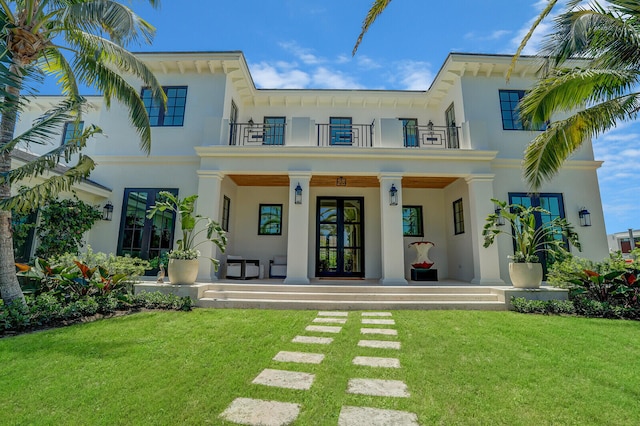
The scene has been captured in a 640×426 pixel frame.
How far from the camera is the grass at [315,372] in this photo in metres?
2.47

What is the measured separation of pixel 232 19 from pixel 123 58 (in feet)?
10.2

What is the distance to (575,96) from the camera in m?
6.32

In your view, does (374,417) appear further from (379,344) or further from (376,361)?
(379,344)

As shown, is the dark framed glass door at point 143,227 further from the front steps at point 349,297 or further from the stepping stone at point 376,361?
the stepping stone at point 376,361

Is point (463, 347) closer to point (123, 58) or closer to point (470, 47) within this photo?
point (123, 58)

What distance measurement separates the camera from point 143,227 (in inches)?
376

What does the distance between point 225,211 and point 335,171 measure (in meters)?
4.06

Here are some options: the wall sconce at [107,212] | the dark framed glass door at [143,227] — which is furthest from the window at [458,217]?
the wall sconce at [107,212]

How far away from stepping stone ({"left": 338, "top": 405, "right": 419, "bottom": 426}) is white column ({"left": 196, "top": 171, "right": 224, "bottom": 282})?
6803mm

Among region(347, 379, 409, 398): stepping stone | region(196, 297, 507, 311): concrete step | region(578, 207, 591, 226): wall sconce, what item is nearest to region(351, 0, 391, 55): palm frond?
region(347, 379, 409, 398): stepping stone

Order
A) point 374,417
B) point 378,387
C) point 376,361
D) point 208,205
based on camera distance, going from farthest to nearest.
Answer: point 208,205 < point 376,361 < point 378,387 < point 374,417

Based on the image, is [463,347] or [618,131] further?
[618,131]

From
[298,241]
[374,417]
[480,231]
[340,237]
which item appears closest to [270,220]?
[340,237]

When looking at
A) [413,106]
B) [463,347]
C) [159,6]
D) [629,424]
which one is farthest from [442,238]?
[159,6]
